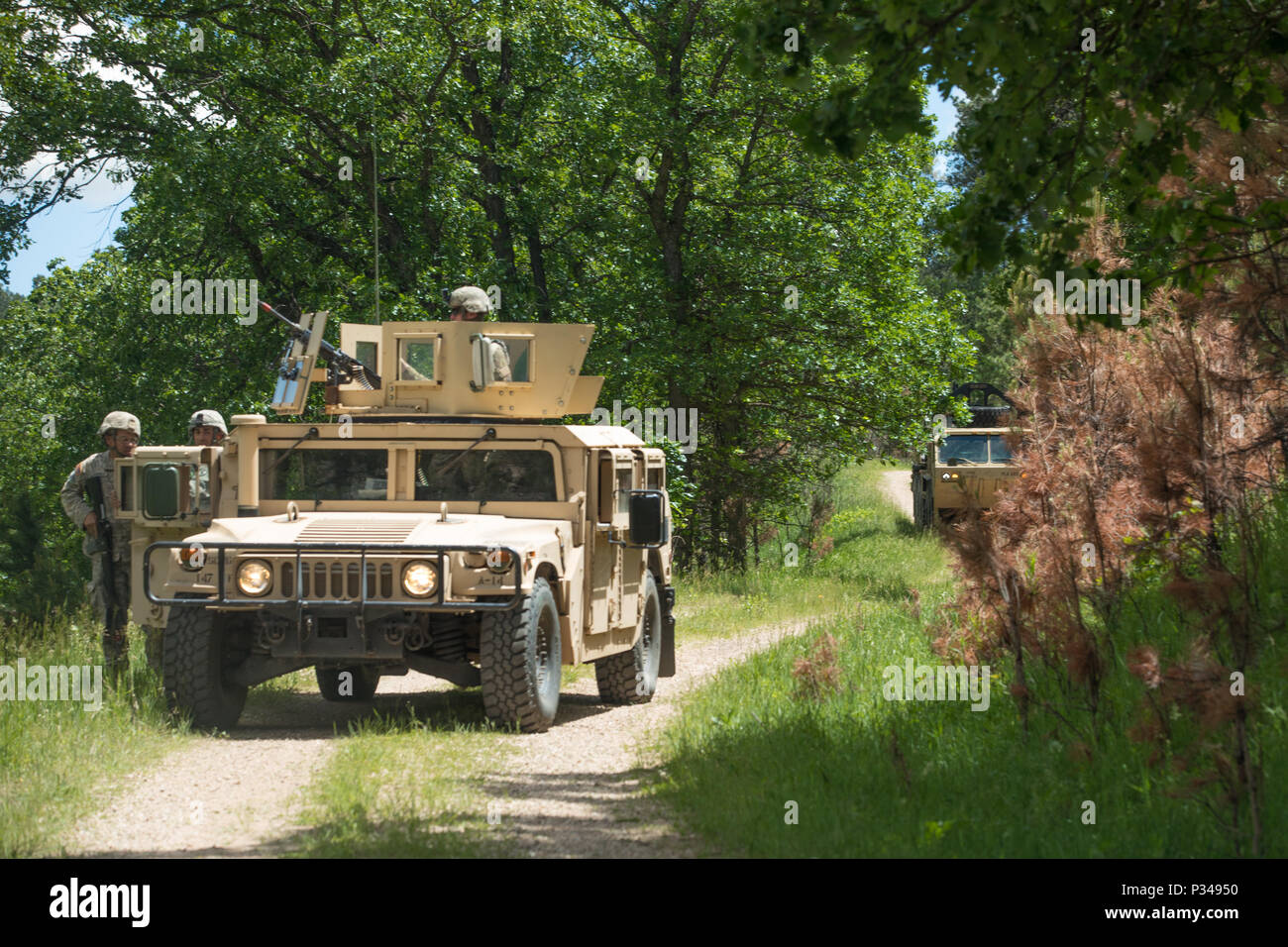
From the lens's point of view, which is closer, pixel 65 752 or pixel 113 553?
pixel 65 752

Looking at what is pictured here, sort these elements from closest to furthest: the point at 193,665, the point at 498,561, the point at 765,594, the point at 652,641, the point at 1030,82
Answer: the point at 1030,82 < the point at 498,561 < the point at 193,665 < the point at 652,641 < the point at 765,594

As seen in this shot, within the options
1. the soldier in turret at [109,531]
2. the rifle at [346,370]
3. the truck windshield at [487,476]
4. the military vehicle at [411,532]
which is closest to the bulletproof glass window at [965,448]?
the military vehicle at [411,532]

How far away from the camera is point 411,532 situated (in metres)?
8.45

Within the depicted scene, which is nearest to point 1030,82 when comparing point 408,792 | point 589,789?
point 589,789

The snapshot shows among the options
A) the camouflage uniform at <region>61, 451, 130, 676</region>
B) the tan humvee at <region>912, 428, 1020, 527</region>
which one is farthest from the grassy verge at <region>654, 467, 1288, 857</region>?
the tan humvee at <region>912, 428, 1020, 527</region>

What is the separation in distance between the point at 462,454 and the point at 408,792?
3.01m

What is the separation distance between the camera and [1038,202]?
6.00m

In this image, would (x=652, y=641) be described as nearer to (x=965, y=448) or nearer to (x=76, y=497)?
(x=76, y=497)

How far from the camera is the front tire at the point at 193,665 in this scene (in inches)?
330

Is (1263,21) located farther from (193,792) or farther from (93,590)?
(93,590)

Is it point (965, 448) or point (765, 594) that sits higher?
point (965, 448)

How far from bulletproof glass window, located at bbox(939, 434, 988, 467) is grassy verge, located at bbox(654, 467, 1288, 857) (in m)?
11.8

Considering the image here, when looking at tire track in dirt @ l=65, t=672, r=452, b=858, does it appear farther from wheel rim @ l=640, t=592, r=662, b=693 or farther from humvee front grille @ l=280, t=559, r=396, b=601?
wheel rim @ l=640, t=592, r=662, b=693
